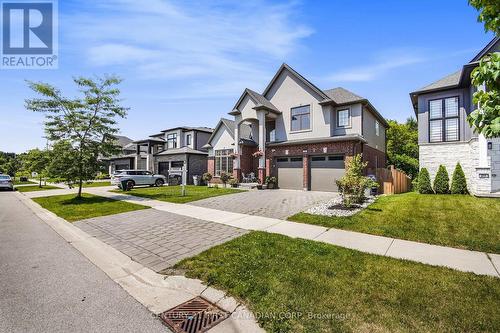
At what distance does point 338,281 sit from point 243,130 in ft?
70.1

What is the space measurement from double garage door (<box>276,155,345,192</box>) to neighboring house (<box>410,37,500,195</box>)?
5484mm

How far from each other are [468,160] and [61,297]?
1942cm

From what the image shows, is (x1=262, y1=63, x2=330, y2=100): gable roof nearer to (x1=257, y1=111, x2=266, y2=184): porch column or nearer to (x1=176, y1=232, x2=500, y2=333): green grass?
(x1=257, y1=111, x2=266, y2=184): porch column

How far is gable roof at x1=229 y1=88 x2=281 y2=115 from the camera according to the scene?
20850 mm

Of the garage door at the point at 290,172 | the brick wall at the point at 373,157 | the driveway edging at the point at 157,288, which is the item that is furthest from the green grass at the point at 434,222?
the garage door at the point at 290,172

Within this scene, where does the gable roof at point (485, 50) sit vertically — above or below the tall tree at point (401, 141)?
above

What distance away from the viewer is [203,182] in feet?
92.8

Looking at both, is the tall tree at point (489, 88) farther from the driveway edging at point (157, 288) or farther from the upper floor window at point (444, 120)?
the upper floor window at point (444, 120)

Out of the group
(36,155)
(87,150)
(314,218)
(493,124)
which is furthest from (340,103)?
(36,155)

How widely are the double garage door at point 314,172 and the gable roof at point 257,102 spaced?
15.0 feet

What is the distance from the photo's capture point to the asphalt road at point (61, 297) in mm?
3219

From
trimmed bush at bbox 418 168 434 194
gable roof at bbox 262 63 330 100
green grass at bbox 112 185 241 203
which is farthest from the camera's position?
gable roof at bbox 262 63 330 100

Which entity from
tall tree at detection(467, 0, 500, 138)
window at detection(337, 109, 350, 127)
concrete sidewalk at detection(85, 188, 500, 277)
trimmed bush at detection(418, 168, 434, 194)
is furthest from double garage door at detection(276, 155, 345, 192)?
tall tree at detection(467, 0, 500, 138)

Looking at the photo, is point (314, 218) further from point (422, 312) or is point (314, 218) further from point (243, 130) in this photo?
point (243, 130)
